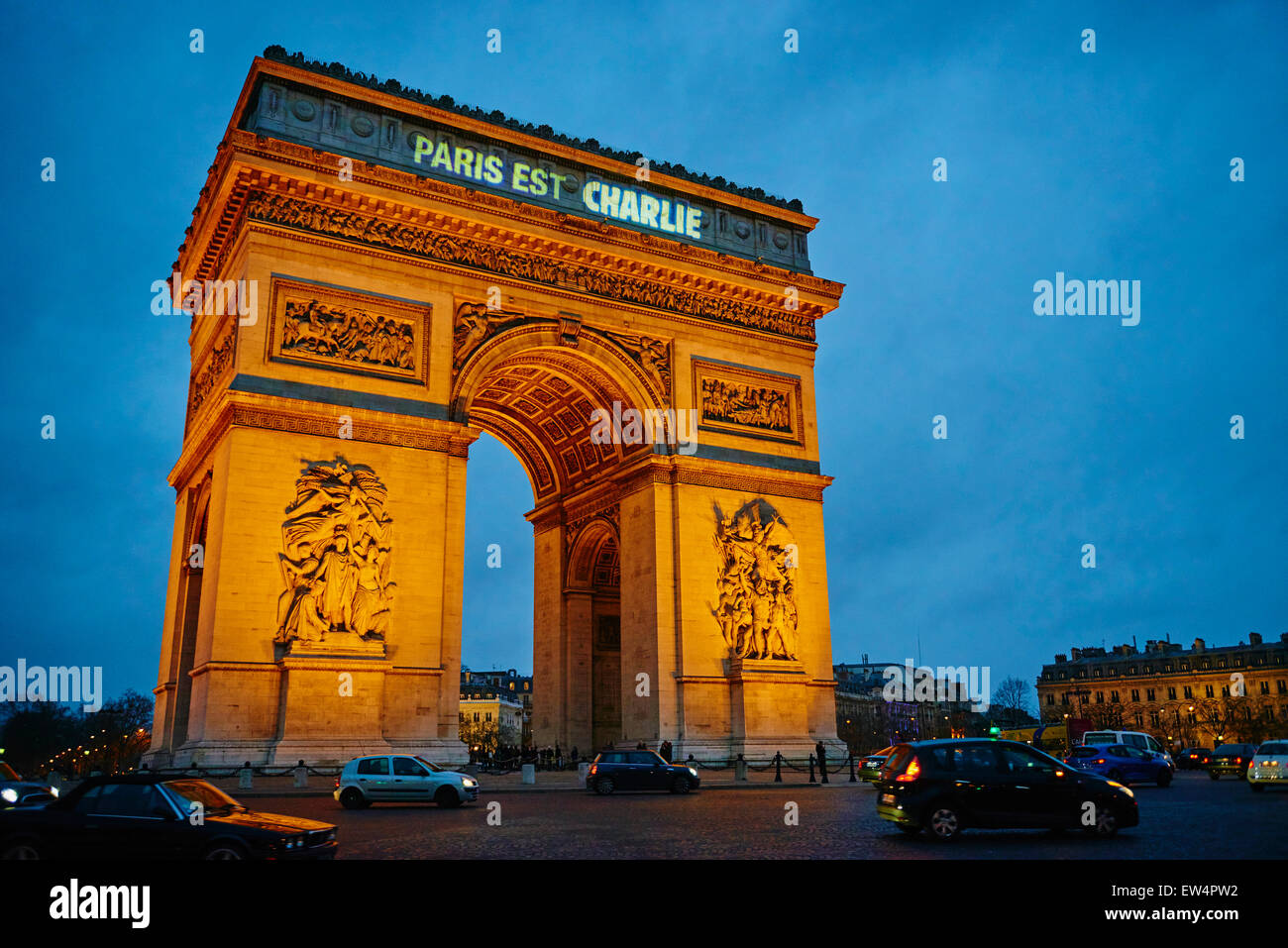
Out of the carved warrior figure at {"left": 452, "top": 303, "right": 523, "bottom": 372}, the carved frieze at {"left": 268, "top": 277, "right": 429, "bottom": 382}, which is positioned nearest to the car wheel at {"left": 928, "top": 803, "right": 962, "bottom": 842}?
the carved frieze at {"left": 268, "top": 277, "right": 429, "bottom": 382}

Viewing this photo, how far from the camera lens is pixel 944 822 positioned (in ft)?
44.0

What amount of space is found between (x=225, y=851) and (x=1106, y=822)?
11.1 m

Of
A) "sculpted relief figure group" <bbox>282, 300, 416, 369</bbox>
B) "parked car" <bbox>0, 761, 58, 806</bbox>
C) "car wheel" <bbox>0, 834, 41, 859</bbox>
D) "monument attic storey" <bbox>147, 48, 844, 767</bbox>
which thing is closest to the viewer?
"car wheel" <bbox>0, 834, 41, 859</bbox>

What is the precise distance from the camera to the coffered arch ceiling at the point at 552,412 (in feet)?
110

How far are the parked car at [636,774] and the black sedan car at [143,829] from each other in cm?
1601

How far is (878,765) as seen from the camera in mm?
29094

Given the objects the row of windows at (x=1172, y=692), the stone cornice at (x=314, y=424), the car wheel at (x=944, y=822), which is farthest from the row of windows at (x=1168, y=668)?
the car wheel at (x=944, y=822)

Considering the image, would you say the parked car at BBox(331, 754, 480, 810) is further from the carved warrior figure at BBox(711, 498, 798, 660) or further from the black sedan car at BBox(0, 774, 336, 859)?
the carved warrior figure at BBox(711, 498, 798, 660)

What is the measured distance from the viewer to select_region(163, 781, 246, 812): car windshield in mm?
9953

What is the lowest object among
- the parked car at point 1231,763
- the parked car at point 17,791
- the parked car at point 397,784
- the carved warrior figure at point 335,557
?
the parked car at point 1231,763

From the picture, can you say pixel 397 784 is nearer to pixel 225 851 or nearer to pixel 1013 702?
pixel 225 851

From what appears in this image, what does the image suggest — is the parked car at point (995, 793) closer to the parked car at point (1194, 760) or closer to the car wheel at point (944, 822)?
the car wheel at point (944, 822)

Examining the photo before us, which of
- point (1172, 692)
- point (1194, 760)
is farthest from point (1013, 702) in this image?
point (1194, 760)
